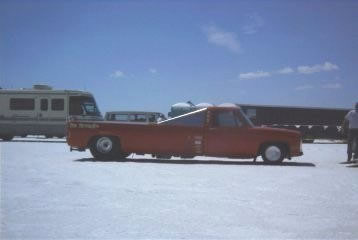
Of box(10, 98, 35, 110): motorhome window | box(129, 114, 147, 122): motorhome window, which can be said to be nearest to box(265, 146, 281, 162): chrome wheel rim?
box(129, 114, 147, 122): motorhome window

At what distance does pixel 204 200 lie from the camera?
6.18m

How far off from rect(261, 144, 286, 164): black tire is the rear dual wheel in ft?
13.5

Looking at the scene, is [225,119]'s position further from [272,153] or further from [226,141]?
[272,153]

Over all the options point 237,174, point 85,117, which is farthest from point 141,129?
point 85,117

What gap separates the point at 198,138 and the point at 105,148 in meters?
2.71

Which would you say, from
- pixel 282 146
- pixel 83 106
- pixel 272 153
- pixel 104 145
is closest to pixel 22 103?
pixel 83 106

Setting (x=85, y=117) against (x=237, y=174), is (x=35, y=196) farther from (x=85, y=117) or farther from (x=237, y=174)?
(x=85, y=117)

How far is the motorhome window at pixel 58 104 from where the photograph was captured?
2230 cm

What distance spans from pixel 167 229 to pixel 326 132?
28351 millimetres

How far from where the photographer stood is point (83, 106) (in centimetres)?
2270

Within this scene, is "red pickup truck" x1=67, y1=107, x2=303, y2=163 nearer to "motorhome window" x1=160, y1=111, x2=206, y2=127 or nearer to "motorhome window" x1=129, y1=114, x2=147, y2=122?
"motorhome window" x1=160, y1=111, x2=206, y2=127

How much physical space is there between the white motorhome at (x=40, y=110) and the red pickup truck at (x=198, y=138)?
10.2 m

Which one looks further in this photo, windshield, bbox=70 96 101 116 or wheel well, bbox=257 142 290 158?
windshield, bbox=70 96 101 116

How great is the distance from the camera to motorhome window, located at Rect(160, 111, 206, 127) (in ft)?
39.9
